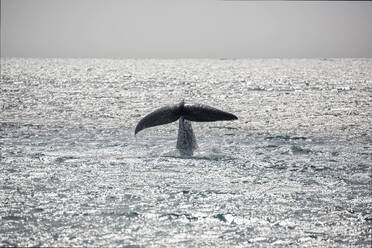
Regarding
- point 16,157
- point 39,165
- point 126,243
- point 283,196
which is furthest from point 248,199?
point 16,157

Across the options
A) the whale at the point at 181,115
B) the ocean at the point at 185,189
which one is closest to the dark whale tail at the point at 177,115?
the whale at the point at 181,115

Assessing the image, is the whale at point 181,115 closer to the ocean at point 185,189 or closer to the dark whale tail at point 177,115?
the dark whale tail at point 177,115

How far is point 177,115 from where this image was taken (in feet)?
63.2

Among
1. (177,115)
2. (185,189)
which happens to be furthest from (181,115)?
(185,189)

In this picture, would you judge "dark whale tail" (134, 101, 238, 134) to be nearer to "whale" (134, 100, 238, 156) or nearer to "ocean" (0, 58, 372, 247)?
"whale" (134, 100, 238, 156)

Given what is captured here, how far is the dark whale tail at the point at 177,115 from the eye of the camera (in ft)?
61.7

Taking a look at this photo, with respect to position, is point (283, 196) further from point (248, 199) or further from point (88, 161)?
point (88, 161)

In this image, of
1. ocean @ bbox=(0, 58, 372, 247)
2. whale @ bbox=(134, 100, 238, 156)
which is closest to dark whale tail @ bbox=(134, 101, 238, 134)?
whale @ bbox=(134, 100, 238, 156)

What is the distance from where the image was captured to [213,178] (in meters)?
16.6

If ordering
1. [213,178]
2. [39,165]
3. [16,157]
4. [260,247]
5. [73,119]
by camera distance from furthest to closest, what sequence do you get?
[73,119], [16,157], [39,165], [213,178], [260,247]

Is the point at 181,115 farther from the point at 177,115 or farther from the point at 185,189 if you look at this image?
the point at 185,189

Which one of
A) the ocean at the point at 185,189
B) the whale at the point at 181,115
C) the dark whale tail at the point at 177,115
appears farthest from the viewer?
the dark whale tail at the point at 177,115

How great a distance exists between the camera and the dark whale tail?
18797mm

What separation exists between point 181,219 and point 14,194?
5.25m
